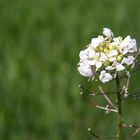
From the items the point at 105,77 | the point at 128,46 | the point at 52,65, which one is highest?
the point at 52,65

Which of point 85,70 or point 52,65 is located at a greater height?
point 52,65

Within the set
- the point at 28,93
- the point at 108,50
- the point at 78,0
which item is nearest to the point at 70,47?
the point at 28,93

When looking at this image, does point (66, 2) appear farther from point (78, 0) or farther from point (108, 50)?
point (108, 50)

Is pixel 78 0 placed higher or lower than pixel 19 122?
higher

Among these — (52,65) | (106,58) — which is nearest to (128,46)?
(106,58)

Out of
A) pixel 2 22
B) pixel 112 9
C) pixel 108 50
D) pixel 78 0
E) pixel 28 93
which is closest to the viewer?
pixel 108 50

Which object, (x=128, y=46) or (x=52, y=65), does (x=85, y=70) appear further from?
(x=52, y=65)

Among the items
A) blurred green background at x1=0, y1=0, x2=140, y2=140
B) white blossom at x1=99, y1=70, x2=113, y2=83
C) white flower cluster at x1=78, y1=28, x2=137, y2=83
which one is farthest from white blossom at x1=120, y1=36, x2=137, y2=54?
blurred green background at x1=0, y1=0, x2=140, y2=140
